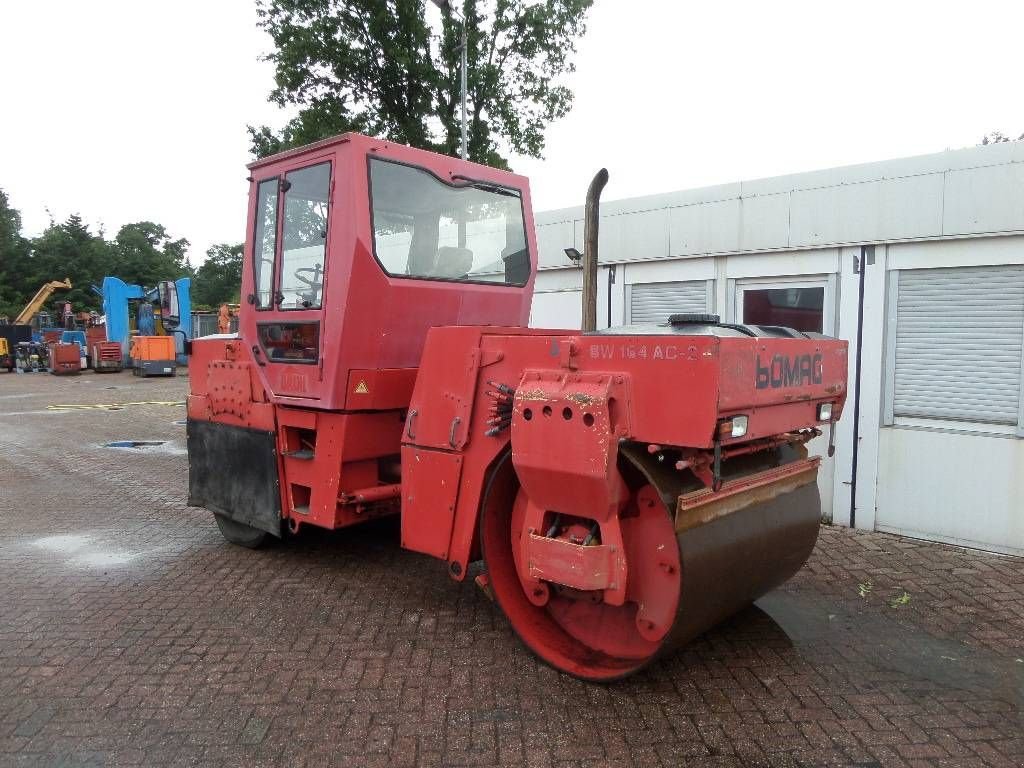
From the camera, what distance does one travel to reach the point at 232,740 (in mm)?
3062

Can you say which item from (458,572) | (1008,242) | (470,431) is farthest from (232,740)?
(1008,242)

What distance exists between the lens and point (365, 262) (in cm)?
431

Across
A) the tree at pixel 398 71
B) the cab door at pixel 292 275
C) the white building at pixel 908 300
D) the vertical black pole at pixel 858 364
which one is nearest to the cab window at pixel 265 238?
the cab door at pixel 292 275

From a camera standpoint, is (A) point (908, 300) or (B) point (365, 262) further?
(A) point (908, 300)

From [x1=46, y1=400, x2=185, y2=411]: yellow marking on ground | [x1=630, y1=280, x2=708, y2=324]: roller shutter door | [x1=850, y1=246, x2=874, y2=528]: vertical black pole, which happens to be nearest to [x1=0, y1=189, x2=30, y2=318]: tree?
[x1=46, y1=400, x2=185, y2=411]: yellow marking on ground

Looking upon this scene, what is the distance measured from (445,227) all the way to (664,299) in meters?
3.09

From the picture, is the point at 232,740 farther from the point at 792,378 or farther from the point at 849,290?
the point at 849,290

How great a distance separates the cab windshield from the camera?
14.7 ft

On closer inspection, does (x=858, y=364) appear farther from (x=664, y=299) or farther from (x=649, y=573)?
(x=649, y=573)

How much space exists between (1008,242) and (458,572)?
15.0ft

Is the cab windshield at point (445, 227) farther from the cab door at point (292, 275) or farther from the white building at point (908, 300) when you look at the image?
the white building at point (908, 300)

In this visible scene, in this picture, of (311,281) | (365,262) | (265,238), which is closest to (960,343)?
(365,262)

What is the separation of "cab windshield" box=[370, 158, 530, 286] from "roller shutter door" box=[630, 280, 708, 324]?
2331 millimetres

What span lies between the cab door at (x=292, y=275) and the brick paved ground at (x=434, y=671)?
56.7 inches
